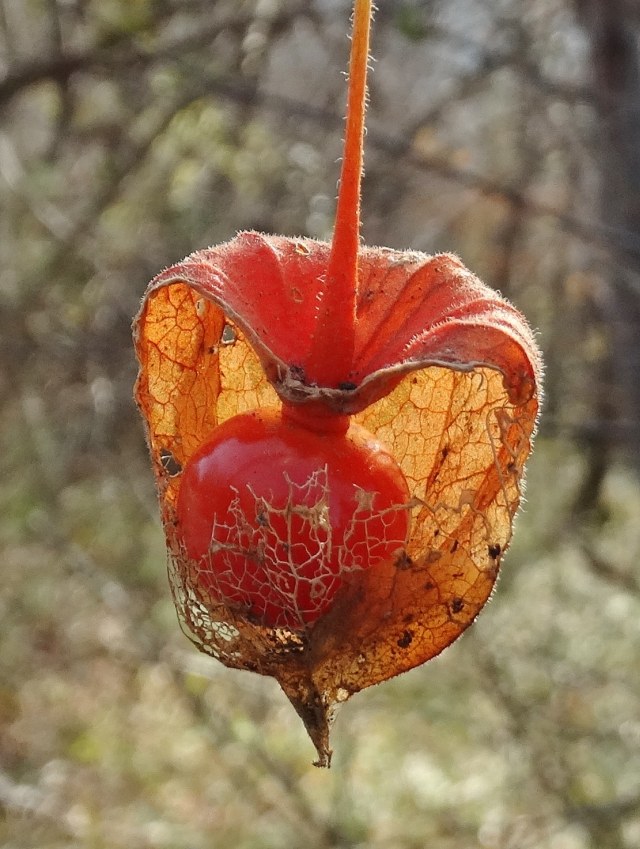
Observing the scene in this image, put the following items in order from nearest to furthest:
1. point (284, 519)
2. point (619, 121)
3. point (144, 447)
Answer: point (284, 519) → point (619, 121) → point (144, 447)

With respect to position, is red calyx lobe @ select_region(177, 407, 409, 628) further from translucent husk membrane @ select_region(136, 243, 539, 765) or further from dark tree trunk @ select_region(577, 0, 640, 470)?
dark tree trunk @ select_region(577, 0, 640, 470)

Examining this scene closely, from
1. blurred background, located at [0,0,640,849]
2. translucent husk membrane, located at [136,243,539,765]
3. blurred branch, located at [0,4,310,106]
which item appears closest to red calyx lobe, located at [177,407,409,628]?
translucent husk membrane, located at [136,243,539,765]

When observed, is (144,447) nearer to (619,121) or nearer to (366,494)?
(619,121)

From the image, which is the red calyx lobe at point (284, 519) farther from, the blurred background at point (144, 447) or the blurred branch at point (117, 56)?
the blurred branch at point (117, 56)

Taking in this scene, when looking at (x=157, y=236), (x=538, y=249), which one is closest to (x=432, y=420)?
(x=157, y=236)

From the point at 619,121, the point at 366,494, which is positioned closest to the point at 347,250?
the point at 366,494

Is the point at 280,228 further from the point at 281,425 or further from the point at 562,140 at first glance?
the point at 281,425
